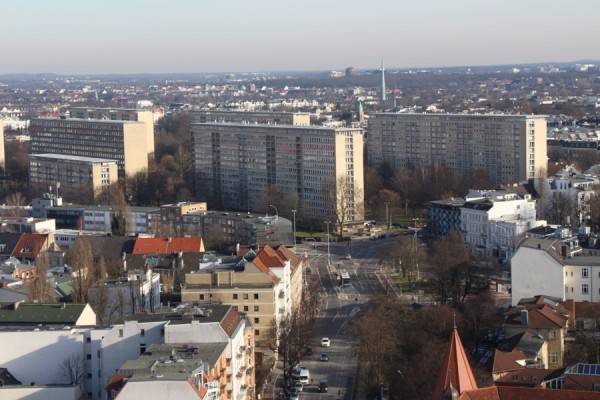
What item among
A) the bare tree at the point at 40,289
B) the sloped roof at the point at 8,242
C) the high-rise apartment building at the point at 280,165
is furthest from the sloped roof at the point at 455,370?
the high-rise apartment building at the point at 280,165

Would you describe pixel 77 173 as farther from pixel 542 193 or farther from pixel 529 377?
pixel 529 377

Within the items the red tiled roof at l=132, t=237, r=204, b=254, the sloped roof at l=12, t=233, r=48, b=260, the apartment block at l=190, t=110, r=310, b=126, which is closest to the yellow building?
the red tiled roof at l=132, t=237, r=204, b=254

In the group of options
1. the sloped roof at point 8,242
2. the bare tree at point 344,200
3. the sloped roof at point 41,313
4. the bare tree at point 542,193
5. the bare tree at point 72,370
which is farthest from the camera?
the bare tree at point 344,200

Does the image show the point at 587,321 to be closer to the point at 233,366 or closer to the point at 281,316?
the point at 281,316

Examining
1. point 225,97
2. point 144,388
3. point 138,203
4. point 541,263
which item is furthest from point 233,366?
point 225,97

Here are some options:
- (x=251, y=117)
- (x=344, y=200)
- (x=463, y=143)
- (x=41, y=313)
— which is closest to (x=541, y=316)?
(x=41, y=313)

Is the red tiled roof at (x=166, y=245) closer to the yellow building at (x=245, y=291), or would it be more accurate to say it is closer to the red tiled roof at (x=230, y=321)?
the yellow building at (x=245, y=291)
